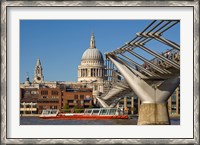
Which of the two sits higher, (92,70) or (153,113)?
(92,70)

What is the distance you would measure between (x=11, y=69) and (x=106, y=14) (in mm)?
1765

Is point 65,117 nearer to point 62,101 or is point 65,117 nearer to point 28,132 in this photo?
point 62,101

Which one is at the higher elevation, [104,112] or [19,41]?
[19,41]

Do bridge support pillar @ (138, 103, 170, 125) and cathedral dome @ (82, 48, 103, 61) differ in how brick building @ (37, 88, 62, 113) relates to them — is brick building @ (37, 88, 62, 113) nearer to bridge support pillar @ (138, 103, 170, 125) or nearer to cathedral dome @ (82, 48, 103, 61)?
cathedral dome @ (82, 48, 103, 61)

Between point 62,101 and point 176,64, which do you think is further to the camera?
point 62,101

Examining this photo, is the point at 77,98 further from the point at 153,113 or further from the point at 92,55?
the point at 153,113

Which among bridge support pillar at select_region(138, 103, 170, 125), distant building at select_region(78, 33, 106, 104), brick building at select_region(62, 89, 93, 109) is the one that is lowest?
brick building at select_region(62, 89, 93, 109)

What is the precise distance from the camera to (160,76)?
15.6 meters

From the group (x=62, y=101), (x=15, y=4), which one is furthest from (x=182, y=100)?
(x=62, y=101)

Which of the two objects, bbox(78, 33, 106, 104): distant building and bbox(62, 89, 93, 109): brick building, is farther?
bbox(78, 33, 106, 104): distant building

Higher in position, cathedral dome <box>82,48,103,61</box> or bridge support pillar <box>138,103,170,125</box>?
cathedral dome <box>82,48,103,61</box>

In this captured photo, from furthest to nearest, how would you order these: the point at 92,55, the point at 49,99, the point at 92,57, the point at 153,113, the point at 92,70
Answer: the point at 92,55, the point at 92,57, the point at 92,70, the point at 49,99, the point at 153,113

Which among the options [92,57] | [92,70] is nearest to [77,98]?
[92,70]

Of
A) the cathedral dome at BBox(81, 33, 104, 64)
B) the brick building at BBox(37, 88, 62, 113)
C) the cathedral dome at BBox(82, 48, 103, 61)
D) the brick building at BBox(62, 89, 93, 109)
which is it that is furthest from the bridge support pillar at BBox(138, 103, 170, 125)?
the cathedral dome at BBox(82, 48, 103, 61)
